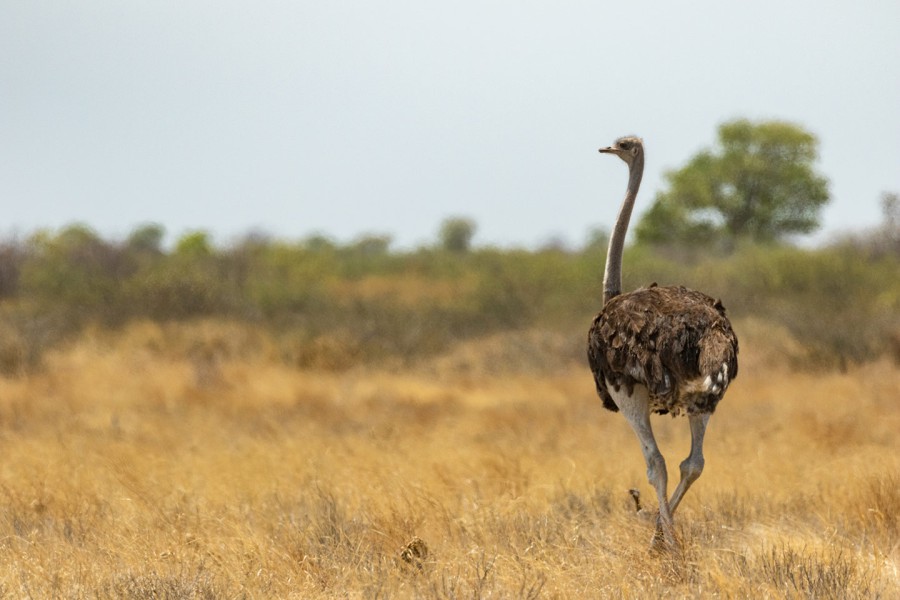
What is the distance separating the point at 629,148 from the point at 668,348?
59.1 inches

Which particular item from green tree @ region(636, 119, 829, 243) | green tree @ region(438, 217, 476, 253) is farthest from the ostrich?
green tree @ region(438, 217, 476, 253)

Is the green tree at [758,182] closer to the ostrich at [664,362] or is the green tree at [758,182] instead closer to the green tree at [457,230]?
the green tree at [457,230]

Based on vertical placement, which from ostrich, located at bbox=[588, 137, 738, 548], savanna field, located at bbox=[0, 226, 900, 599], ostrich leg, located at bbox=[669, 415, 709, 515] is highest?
ostrich, located at bbox=[588, 137, 738, 548]

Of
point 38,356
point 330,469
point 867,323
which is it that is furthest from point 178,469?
point 867,323

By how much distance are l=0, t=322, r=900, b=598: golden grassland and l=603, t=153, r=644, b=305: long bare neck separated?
108 centimetres

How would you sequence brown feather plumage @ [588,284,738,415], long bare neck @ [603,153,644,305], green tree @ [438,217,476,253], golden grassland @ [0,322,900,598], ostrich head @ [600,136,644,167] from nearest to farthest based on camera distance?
golden grassland @ [0,322,900,598], brown feather plumage @ [588,284,738,415], long bare neck @ [603,153,644,305], ostrich head @ [600,136,644,167], green tree @ [438,217,476,253]

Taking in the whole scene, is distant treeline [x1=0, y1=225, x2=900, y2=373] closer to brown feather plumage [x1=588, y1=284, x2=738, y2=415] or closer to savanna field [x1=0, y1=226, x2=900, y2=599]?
savanna field [x1=0, y1=226, x2=900, y2=599]

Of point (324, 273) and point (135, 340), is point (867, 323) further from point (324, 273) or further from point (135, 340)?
point (324, 273)

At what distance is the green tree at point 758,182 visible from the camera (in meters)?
37.5

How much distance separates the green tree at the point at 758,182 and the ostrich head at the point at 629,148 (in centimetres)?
3289

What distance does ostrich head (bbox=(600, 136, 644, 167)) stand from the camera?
229 inches

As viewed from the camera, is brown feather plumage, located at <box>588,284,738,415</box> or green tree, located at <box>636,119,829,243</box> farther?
green tree, located at <box>636,119,829,243</box>

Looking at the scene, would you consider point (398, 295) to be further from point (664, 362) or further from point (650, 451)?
point (664, 362)

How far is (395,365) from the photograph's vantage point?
52.1 ft
